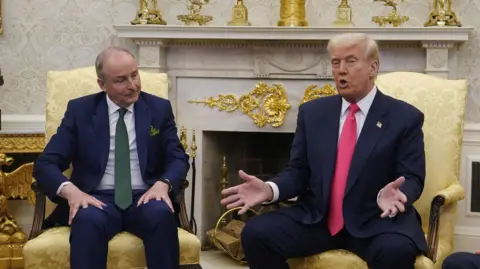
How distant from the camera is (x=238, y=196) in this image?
306 cm

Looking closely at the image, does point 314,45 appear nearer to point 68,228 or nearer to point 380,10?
point 380,10

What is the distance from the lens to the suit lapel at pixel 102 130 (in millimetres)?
3402

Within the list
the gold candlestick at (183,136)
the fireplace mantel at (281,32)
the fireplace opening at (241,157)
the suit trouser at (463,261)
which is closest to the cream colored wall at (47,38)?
the fireplace mantel at (281,32)

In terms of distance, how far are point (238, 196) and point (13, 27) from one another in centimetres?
248

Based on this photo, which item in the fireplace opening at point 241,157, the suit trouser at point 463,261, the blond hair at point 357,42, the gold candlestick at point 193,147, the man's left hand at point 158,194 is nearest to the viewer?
the suit trouser at point 463,261

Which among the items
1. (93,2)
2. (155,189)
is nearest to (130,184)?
(155,189)

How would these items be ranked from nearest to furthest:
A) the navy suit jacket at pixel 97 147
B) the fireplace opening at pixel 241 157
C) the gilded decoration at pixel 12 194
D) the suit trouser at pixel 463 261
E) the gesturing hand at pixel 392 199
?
1. the suit trouser at pixel 463 261
2. the gesturing hand at pixel 392 199
3. the navy suit jacket at pixel 97 147
4. the gilded decoration at pixel 12 194
5. the fireplace opening at pixel 241 157

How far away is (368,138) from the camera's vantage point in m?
3.14

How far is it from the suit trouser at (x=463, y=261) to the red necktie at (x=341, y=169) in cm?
44

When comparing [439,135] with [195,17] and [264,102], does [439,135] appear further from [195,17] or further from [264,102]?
[195,17]

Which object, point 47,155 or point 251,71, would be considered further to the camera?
point 251,71

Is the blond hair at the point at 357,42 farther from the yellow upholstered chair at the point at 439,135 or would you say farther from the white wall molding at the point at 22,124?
the white wall molding at the point at 22,124

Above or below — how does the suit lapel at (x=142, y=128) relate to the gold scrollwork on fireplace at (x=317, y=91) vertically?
below

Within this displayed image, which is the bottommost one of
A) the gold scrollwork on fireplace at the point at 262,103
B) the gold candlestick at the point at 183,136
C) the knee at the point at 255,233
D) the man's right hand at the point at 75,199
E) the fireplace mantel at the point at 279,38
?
the knee at the point at 255,233
